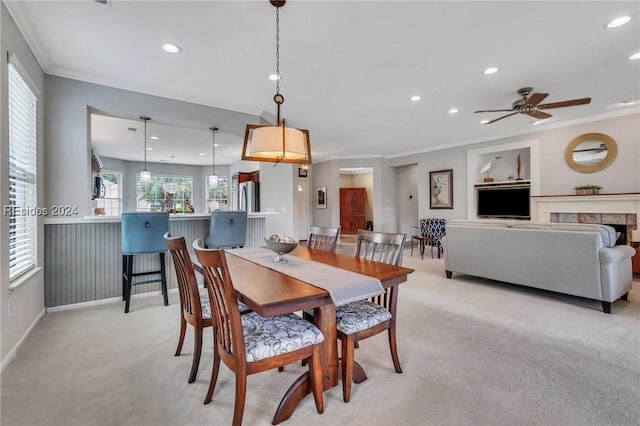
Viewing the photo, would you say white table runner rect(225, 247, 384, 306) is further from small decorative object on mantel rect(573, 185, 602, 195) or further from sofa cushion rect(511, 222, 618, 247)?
small decorative object on mantel rect(573, 185, 602, 195)

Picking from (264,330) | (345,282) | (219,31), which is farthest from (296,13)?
(264,330)

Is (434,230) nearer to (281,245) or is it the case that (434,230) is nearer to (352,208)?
(352,208)

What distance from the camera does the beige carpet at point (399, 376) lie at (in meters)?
1.60

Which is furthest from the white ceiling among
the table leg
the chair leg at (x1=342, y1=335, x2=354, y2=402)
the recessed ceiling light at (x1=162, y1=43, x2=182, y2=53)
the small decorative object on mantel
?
the chair leg at (x1=342, y1=335, x2=354, y2=402)

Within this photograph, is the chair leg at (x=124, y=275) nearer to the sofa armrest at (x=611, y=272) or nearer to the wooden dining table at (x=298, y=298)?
the wooden dining table at (x=298, y=298)

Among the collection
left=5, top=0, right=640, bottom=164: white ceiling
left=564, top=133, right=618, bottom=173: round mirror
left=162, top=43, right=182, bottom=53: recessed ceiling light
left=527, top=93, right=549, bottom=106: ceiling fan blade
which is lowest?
left=564, top=133, right=618, bottom=173: round mirror

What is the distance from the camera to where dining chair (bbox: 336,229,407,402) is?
1.72 m

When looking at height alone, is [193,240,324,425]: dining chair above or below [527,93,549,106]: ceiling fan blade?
below

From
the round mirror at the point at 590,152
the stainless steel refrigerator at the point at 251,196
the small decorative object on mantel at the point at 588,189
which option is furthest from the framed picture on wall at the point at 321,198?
the small decorative object on mantel at the point at 588,189

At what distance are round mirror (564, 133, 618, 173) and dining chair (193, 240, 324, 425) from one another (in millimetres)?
5925

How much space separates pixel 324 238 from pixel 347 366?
1.33 m

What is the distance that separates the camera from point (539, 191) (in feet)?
18.5

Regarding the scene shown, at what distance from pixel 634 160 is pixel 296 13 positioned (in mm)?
5650

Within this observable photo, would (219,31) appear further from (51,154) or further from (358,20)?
(51,154)
